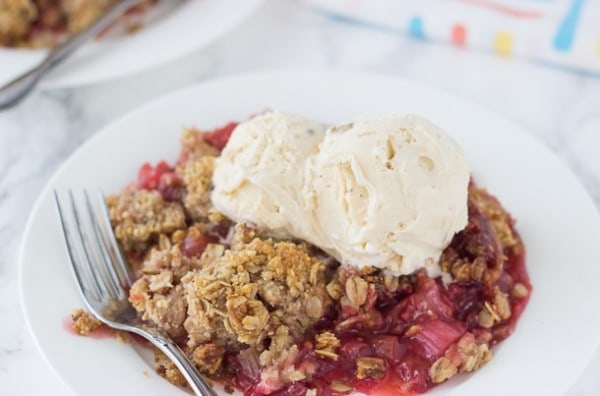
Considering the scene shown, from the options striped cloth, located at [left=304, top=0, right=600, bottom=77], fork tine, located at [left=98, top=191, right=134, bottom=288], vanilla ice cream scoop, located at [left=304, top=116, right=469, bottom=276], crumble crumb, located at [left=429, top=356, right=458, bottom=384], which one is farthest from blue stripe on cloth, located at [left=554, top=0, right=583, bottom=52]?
fork tine, located at [left=98, top=191, right=134, bottom=288]

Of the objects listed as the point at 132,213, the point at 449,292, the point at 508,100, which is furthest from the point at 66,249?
the point at 508,100

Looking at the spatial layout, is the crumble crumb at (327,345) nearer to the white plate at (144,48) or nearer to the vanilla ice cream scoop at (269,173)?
the vanilla ice cream scoop at (269,173)

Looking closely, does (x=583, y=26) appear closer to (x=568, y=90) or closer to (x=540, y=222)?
(x=568, y=90)

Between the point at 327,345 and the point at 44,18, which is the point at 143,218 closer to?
the point at 327,345

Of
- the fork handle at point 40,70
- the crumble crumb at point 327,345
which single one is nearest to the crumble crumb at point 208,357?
the crumble crumb at point 327,345

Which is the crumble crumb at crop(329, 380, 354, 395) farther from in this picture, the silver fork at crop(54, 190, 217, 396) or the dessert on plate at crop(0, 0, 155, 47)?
the dessert on plate at crop(0, 0, 155, 47)

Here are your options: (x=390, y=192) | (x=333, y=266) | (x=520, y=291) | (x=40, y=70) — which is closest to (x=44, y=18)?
(x=40, y=70)
